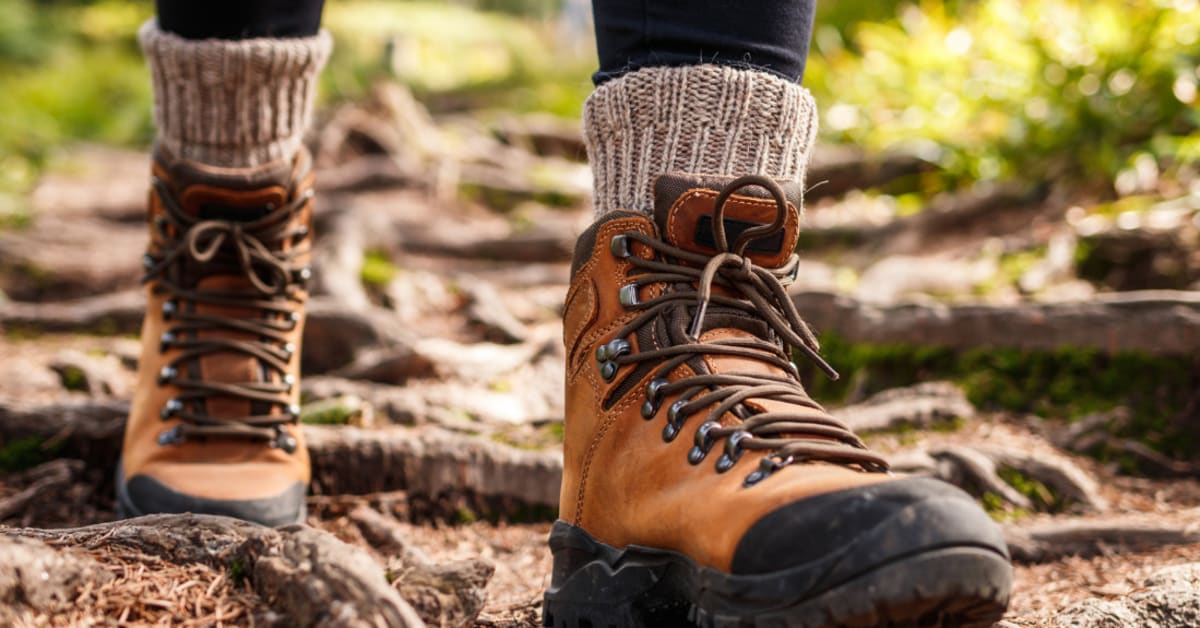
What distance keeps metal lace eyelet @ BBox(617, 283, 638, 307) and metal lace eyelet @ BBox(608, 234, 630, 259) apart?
54 mm

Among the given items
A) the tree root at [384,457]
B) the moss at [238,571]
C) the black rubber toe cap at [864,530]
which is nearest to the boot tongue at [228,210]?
the tree root at [384,457]

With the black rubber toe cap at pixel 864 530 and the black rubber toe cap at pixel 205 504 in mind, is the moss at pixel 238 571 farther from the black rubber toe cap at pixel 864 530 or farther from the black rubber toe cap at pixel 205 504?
the black rubber toe cap at pixel 864 530

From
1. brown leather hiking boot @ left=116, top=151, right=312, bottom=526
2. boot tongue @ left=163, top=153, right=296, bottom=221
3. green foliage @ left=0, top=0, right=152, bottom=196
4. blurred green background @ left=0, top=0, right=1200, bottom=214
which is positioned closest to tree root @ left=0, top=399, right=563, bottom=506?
brown leather hiking boot @ left=116, top=151, right=312, bottom=526

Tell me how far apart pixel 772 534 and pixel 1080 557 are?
1.41m

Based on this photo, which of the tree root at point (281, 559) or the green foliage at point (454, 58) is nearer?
the tree root at point (281, 559)

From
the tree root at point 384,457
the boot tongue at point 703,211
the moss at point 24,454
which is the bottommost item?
the moss at point 24,454

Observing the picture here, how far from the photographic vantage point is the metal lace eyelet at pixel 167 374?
86.6 inches

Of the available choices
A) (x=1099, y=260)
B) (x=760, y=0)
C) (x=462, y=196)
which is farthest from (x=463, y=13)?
(x=760, y=0)

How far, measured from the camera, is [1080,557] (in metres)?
2.31

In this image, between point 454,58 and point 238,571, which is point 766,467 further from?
point 454,58

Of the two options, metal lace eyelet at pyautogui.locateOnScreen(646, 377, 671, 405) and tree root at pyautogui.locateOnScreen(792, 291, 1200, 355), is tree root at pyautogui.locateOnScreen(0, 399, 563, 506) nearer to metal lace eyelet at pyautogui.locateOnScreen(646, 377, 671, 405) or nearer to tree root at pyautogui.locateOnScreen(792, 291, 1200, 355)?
metal lace eyelet at pyautogui.locateOnScreen(646, 377, 671, 405)

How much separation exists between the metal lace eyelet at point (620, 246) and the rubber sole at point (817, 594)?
498 millimetres

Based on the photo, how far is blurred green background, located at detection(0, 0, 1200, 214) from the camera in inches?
204

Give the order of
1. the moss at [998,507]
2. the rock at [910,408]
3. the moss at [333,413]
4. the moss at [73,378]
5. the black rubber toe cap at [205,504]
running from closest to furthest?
the black rubber toe cap at [205,504] < the moss at [998,507] < the moss at [333,413] < the rock at [910,408] < the moss at [73,378]
